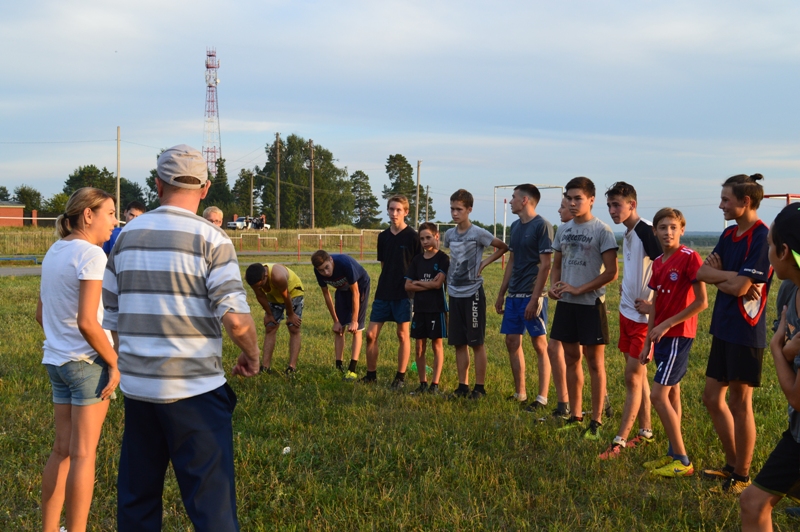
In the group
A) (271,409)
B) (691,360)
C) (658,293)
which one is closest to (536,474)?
(658,293)

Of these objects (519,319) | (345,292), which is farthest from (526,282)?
(345,292)

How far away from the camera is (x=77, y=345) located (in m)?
3.66

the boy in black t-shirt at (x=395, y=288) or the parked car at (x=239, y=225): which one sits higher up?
the parked car at (x=239, y=225)

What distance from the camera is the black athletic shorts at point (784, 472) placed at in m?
2.89

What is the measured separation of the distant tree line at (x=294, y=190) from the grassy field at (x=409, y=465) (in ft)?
238

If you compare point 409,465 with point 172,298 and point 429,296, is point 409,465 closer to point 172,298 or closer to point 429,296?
point 172,298

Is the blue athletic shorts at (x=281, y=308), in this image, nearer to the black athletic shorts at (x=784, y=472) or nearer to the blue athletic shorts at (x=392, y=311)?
the blue athletic shorts at (x=392, y=311)

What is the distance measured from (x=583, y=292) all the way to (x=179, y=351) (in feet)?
13.4

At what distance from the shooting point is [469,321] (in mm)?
7309

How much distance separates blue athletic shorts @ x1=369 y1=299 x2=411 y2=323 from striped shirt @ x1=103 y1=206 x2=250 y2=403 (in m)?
5.13

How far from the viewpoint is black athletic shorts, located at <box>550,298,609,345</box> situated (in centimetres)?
598

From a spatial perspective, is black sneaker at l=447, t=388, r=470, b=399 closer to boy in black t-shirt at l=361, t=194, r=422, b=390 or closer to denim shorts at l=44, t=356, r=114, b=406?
boy in black t-shirt at l=361, t=194, r=422, b=390

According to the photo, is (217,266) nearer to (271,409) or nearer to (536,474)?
(536,474)

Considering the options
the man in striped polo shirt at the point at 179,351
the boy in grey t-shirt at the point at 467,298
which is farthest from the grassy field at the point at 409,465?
the man in striped polo shirt at the point at 179,351
